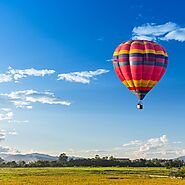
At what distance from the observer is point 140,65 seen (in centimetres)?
4191

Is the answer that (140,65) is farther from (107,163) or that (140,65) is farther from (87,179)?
(107,163)

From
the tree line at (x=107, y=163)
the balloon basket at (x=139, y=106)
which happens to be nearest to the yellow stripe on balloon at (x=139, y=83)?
the balloon basket at (x=139, y=106)

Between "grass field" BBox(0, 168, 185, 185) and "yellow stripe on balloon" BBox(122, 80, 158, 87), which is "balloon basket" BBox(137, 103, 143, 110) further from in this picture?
"grass field" BBox(0, 168, 185, 185)

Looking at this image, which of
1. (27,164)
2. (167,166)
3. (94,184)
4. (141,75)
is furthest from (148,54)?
(27,164)

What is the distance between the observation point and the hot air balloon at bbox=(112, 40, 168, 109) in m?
42.0

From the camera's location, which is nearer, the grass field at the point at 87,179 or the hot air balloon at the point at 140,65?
the hot air balloon at the point at 140,65

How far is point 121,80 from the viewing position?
4338 cm

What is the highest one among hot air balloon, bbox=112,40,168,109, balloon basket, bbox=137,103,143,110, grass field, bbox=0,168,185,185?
hot air balloon, bbox=112,40,168,109

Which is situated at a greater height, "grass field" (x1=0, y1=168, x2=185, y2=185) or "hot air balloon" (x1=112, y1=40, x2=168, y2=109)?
"hot air balloon" (x1=112, y1=40, x2=168, y2=109)

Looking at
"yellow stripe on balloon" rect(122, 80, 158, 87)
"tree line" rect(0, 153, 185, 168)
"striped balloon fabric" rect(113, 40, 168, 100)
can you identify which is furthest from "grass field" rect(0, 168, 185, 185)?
"tree line" rect(0, 153, 185, 168)

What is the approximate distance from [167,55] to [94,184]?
24.2m

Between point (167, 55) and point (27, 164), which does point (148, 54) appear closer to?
point (167, 55)

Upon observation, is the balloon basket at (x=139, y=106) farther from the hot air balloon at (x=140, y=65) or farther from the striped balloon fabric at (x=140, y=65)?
the striped balloon fabric at (x=140, y=65)

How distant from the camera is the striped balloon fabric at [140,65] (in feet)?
138
